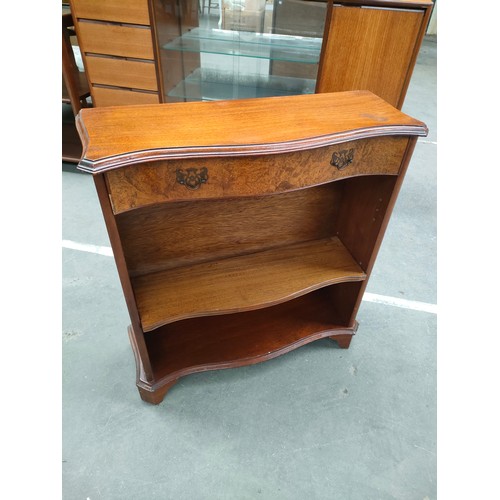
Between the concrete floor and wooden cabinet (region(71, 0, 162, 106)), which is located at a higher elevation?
wooden cabinet (region(71, 0, 162, 106))

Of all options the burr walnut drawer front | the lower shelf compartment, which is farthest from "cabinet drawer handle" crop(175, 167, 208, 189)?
the lower shelf compartment

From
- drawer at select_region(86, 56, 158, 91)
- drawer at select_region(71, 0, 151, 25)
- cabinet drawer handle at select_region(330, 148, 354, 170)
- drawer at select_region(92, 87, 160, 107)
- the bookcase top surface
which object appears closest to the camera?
the bookcase top surface

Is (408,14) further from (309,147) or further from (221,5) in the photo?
(309,147)

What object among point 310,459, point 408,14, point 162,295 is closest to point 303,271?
point 162,295

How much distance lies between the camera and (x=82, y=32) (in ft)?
6.50

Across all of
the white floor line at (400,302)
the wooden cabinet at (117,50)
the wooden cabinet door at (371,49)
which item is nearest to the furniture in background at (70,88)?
the wooden cabinet at (117,50)

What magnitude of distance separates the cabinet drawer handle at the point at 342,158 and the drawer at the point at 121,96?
63.7 inches

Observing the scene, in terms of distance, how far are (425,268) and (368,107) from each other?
1140 millimetres

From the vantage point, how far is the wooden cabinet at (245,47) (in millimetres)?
1659

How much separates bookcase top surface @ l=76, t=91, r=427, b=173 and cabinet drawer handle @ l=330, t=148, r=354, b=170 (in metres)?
0.04

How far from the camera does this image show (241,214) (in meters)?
1.22

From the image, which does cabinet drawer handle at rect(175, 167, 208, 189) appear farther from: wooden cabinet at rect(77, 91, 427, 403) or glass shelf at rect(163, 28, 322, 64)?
glass shelf at rect(163, 28, 322, 64)

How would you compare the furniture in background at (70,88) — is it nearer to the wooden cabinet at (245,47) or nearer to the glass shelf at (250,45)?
the wooden cabinet at (245,47)

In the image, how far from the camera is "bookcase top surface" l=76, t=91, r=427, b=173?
76 cm
